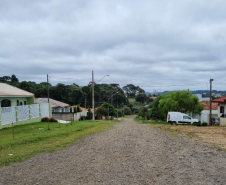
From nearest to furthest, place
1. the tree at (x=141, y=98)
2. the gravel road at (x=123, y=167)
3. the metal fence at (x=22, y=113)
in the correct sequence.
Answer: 1. the gravel road at (x=123, y=167)
2. the metal fence at (x=22, y=113)
3. the tree at (x=141, y=98)

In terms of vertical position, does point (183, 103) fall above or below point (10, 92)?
below

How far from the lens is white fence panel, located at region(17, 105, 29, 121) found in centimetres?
1953

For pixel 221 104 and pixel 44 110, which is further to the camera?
pixel 221 104

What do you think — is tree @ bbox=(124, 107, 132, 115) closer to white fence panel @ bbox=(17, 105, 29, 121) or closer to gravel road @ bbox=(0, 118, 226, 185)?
white fence panel @ bbox=(17, 105, 29, 121)

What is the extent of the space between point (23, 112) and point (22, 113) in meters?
0.22

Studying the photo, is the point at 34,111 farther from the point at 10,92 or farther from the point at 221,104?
the point at 221,104

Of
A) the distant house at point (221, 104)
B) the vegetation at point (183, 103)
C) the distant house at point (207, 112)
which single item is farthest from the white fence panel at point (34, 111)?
the distant house at point (221, 104)

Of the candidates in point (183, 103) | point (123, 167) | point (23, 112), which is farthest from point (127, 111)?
point (123, 167)

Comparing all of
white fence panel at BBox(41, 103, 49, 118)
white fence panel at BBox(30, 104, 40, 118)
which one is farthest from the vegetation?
white fence panel at BBox(30, 104, 40, 118)

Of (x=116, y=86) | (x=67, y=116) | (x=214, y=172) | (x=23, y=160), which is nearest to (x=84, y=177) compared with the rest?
(x=23, y=160)

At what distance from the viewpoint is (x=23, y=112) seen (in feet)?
66.5

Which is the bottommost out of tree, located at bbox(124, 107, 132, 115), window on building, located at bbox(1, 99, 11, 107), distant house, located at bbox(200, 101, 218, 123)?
tree, located at bbox(124, 107, 132, 115)

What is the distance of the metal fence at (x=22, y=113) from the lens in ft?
56.9

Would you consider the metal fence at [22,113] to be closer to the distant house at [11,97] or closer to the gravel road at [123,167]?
the distant house at [11,97]
